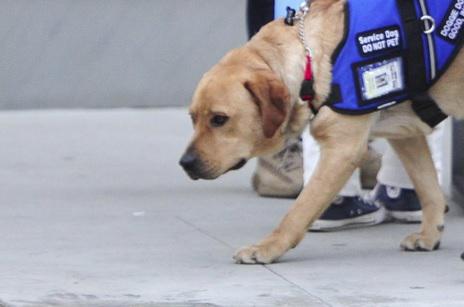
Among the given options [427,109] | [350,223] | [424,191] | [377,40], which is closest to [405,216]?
[350,223]

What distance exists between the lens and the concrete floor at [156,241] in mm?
5418

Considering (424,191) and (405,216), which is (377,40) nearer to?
(424,191)

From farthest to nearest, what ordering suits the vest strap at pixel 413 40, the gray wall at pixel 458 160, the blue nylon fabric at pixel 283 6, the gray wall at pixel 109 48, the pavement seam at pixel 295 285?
1. the gray wall at pixel 109 48
2. the gray wall at pixel 458 160
3. the blue nylon fabric at pixel 283 6
4. the vest strap at pixel 413 40
5. the pavement seam at pixel 295 285

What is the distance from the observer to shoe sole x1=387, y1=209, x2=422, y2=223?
6.92 meters

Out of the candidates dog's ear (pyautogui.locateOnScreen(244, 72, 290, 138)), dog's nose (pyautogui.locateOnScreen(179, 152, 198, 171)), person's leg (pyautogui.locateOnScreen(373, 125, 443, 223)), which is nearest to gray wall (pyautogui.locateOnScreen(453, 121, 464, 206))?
person's leg (pyautogui.locateOnScreen(373, 125, 443, 223))

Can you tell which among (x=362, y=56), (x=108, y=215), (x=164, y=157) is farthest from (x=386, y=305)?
(x=164, y=157)

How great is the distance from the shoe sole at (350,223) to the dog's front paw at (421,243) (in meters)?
0.51

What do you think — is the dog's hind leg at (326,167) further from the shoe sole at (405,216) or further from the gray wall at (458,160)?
the gray wall at (458,160)

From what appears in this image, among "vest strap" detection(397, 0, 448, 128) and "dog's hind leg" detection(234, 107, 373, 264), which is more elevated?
"vest strap" detection(397, 0, 448, 128)

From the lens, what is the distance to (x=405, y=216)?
6938mm

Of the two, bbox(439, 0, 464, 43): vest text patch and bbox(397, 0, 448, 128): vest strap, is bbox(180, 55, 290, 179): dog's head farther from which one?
bbox(439, 0, 464, 43): vest text patch

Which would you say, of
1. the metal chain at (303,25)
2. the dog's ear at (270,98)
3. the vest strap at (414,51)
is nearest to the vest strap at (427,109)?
the vest strap at (414,51)

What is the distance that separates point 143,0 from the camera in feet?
32.6

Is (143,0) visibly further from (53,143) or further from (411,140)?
(411,140)
